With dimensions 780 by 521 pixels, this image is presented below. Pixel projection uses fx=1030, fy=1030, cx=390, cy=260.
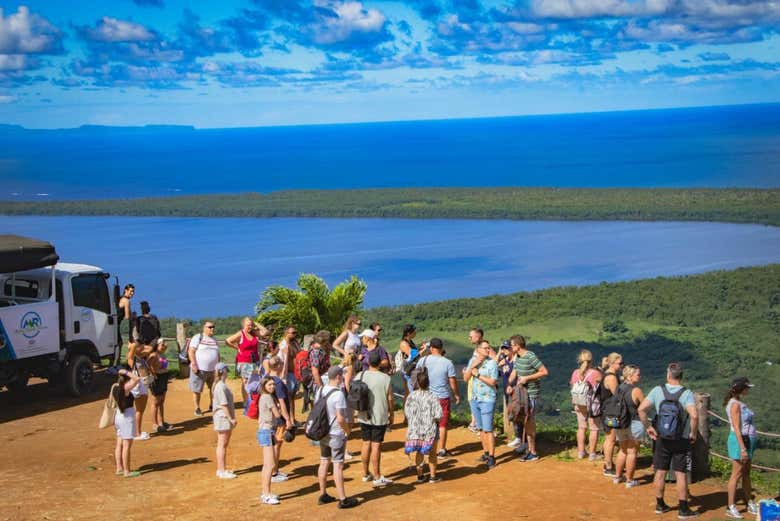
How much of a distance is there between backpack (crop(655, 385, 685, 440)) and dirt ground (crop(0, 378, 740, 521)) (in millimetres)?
1027

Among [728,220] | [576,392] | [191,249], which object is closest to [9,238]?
[576,392]

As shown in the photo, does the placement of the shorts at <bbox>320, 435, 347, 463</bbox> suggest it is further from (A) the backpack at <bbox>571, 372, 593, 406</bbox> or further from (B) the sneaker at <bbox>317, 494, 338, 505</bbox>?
(A) the backpack at <bbox>571, 372, 593, 406</bbox>

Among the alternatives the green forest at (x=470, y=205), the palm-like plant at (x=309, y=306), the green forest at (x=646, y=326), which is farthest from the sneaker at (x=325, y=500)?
the green forest at (x=470, y=205)

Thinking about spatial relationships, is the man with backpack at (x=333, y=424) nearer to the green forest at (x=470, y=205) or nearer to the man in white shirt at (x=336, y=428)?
the man in white shirt at (x=336, y=428)

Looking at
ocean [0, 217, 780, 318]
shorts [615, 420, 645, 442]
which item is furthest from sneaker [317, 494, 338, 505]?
ocean [0, 217, 780, 318]

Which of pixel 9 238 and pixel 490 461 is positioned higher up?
pixel 9 238

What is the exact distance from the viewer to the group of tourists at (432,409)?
39.7 ft

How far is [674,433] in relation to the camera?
11.9 meters

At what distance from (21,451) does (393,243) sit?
8520 cm

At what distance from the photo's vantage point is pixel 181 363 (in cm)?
2106

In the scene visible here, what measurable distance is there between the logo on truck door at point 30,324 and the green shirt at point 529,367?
867 centimetres

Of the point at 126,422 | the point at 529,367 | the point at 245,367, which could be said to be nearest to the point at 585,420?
the point at 529,367

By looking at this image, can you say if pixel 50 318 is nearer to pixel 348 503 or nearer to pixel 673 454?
pixel 348 503

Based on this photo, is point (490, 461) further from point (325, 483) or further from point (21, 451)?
point (21, 451)
